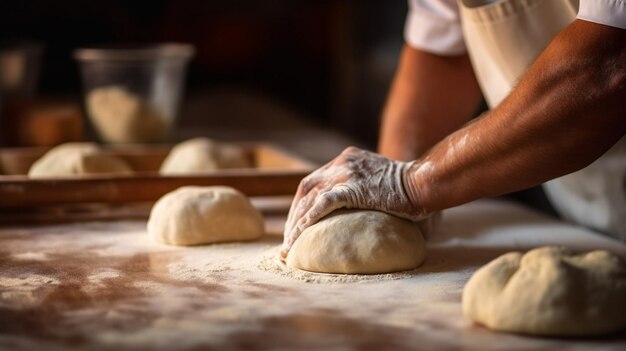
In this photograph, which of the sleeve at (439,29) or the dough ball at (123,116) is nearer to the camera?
the sleeve at (439,29)

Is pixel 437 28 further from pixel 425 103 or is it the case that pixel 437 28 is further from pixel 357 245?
pixel 357 245

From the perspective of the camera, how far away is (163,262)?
1.82m

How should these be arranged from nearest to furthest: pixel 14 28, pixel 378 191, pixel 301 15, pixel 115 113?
pixel 378 191 → pixel 115 113 → pixel 14 28 → pixel 301 15

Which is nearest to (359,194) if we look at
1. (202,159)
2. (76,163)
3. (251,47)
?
(202,159)

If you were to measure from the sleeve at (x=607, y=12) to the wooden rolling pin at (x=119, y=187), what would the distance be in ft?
3.31

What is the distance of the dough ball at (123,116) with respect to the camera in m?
3.31

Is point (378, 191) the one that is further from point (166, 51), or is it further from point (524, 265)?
point (166, 51)

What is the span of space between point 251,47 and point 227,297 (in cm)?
357

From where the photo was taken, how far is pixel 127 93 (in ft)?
10.9

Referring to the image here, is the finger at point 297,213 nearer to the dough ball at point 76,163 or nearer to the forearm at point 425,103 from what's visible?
the forearm at point 425,103

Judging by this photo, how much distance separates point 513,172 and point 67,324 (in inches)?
31.5

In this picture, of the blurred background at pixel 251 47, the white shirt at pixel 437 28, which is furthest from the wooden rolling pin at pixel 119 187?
the blurred background at pixel 251 47

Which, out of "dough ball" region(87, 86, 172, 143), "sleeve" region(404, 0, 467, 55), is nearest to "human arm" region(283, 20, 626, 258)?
"sleeve" region(404, 0, 467, 55)

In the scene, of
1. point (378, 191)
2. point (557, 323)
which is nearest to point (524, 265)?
point (557, 323)
